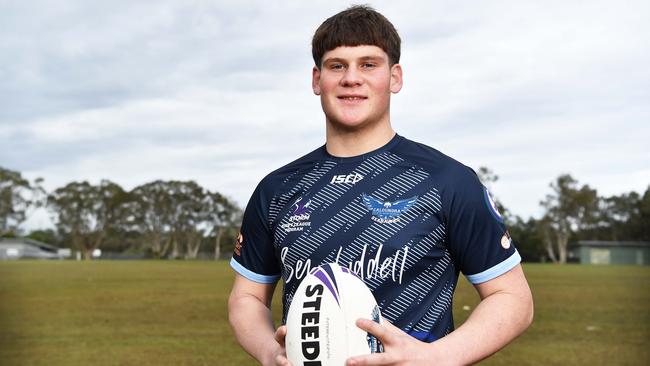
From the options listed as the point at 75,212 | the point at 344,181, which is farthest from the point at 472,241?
the point at 75,212

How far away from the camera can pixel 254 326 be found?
3.56 meters

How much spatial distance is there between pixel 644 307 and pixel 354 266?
20.4 m

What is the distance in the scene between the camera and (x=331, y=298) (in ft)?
9.92

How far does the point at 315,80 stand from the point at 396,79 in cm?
38

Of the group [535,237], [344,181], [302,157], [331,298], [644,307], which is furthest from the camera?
[535,237]

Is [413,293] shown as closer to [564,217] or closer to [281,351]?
[281,351]

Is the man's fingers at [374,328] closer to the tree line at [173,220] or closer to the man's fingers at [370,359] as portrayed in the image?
the man's fingers at [370,359]

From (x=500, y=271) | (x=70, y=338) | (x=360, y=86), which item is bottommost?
(x=70, y=338)

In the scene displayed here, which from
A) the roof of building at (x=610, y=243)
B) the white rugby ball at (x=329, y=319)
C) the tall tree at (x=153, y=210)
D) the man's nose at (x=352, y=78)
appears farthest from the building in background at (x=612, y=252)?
the white rugby ball at (x=329, y=319)

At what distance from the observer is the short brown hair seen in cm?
342

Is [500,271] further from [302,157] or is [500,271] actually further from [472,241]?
[302,157]

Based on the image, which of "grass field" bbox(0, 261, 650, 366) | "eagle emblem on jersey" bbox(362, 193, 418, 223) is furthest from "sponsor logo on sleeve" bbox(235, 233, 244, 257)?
"grass field" bbox(0, 261, 650, 366)

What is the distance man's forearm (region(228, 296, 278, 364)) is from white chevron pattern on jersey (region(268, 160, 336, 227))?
16.0 inches

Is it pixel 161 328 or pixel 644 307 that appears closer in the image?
pixel 161 328
